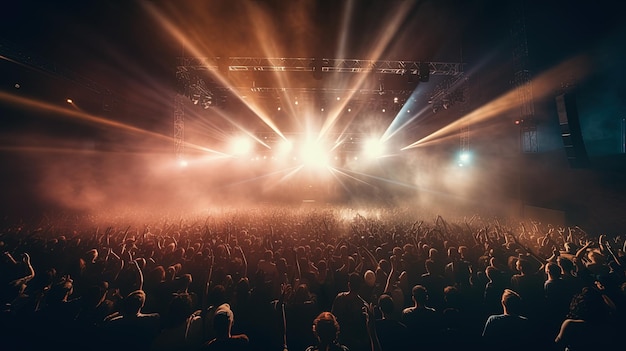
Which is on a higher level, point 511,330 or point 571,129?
point 571,129

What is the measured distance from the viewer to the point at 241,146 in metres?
20.1

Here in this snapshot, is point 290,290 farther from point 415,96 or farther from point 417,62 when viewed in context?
point 415,96

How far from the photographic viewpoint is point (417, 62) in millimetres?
10195

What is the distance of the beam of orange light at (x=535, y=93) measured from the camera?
420 inches

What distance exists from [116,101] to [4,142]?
4.68 metres

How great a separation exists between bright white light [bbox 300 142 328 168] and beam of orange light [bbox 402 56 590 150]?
952 cm

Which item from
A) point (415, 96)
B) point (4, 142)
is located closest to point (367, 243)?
point (415, 96)

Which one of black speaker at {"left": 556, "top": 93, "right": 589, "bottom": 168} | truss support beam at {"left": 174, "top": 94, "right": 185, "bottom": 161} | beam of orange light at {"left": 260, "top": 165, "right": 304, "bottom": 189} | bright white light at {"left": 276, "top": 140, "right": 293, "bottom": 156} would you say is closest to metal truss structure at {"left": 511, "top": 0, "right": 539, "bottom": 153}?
black speaker at {"left": 556, "top": 93, "right": 589, "bottom": 168}

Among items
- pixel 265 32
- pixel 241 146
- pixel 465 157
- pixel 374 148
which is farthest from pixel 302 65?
pixel 374 148

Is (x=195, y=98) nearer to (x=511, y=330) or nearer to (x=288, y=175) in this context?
(x=511, y=330)

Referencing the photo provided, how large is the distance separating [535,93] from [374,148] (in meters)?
10.6

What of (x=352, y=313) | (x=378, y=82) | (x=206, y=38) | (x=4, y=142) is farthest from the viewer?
(x=378, y=82)

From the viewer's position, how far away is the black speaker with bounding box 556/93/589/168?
8602 millimetres

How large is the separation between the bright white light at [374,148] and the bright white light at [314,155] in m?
3.68
